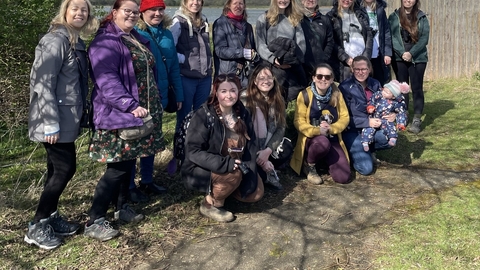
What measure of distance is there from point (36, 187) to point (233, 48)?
2.42m

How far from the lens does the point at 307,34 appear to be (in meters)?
5.40

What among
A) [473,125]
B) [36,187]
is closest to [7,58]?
[36,187]

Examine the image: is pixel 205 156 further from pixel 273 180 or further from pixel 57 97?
pixel 57 97

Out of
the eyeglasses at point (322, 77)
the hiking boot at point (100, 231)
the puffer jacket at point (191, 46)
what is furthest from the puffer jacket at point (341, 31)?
the hiking boot at point (100, 231)

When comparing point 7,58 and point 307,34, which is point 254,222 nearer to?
point 307,34

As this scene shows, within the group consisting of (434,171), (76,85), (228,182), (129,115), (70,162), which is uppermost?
(76,85)

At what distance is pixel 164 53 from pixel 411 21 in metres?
3.77

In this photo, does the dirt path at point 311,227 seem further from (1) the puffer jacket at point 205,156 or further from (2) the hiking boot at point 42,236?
(2) the hiking boot at point 42,236

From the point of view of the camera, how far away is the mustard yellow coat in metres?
4.78

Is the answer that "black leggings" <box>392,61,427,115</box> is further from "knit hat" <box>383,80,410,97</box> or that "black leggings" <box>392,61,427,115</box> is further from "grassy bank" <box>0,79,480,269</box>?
"knit hat" <box>383,80,410,97</box>

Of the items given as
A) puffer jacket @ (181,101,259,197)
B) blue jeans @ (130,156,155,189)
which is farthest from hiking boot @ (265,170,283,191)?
blue jeans @ (130,156,155,189)

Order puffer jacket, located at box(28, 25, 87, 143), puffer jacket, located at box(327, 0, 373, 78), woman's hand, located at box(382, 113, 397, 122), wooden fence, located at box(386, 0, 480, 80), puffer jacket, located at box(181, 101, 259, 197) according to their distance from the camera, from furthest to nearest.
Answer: wooden fence, located at box(386, 0, 480, 80) → puffer jacket, located at box(327, 0, 373, 78) → woman's hand, located at box(382, 113, 397, 122) → puffer jacket, located at box(181, 101, 259, 197) → puffer jacket, located at box(28, 25, 87, 143)

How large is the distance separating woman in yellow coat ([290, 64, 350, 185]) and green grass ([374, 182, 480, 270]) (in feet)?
3.08

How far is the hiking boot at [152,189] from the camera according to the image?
14.9ft
